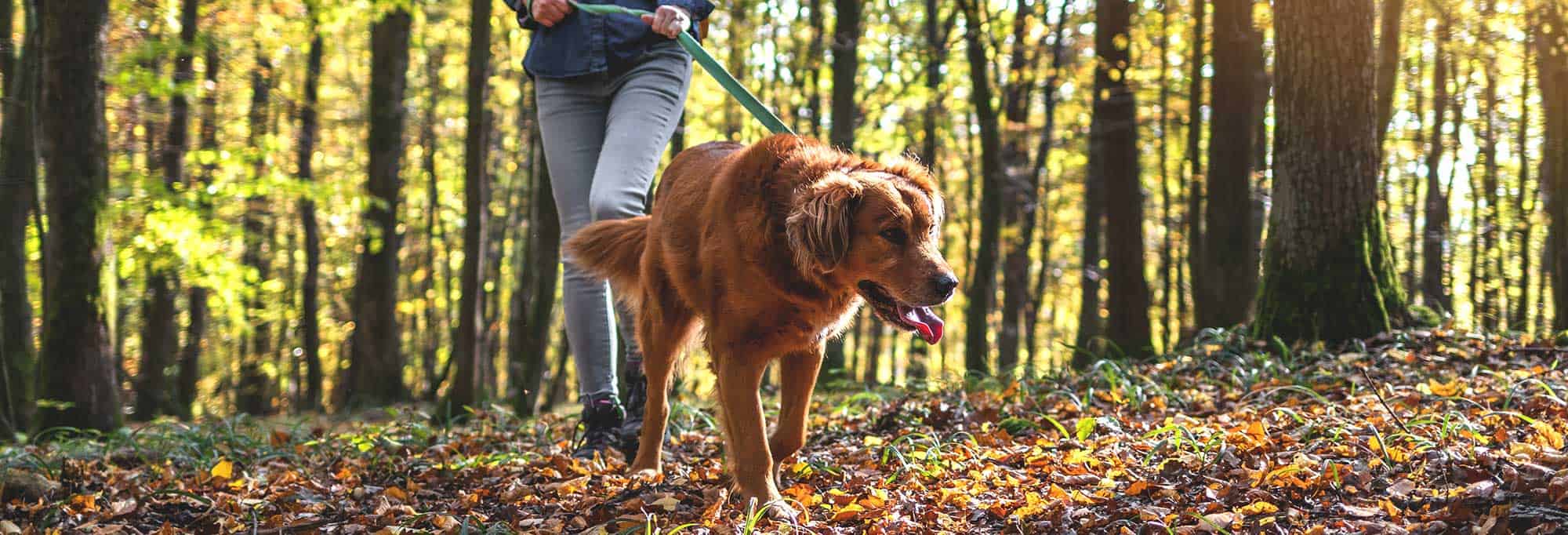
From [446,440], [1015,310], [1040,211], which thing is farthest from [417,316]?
[446,440]

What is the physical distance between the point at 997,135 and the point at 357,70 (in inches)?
617

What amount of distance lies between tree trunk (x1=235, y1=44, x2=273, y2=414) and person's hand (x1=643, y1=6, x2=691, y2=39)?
8.02 meters

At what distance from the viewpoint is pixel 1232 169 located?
31.8 feet

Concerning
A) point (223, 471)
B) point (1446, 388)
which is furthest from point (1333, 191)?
point (223, 471)

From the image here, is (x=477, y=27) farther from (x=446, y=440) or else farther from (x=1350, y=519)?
(x=1350, y=519)

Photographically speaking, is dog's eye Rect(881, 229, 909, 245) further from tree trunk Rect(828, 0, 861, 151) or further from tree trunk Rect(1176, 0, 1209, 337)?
tree trunk Rect(1176, 0, 1209, 337)

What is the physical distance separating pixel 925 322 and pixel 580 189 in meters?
1.96

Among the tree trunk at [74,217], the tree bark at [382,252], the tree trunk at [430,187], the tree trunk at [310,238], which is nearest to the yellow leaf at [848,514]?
the tree trunk at [74,217]

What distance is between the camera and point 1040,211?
74.6ft

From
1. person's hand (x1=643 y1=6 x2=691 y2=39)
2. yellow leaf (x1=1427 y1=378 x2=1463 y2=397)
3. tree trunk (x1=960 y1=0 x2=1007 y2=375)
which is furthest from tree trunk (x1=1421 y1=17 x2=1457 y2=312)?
person's hand (x1=643 y1=6 x2=691 y2=39)

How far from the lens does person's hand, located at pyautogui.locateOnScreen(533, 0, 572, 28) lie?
172 inches

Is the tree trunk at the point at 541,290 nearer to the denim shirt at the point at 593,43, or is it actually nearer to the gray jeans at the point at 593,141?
the gray jeans at the point at 593,141

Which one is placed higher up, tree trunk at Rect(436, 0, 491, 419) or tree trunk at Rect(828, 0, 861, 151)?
tree trunk at Rect(828, 0, 861, 151)

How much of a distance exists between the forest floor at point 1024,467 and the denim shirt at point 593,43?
1609 millimetres
